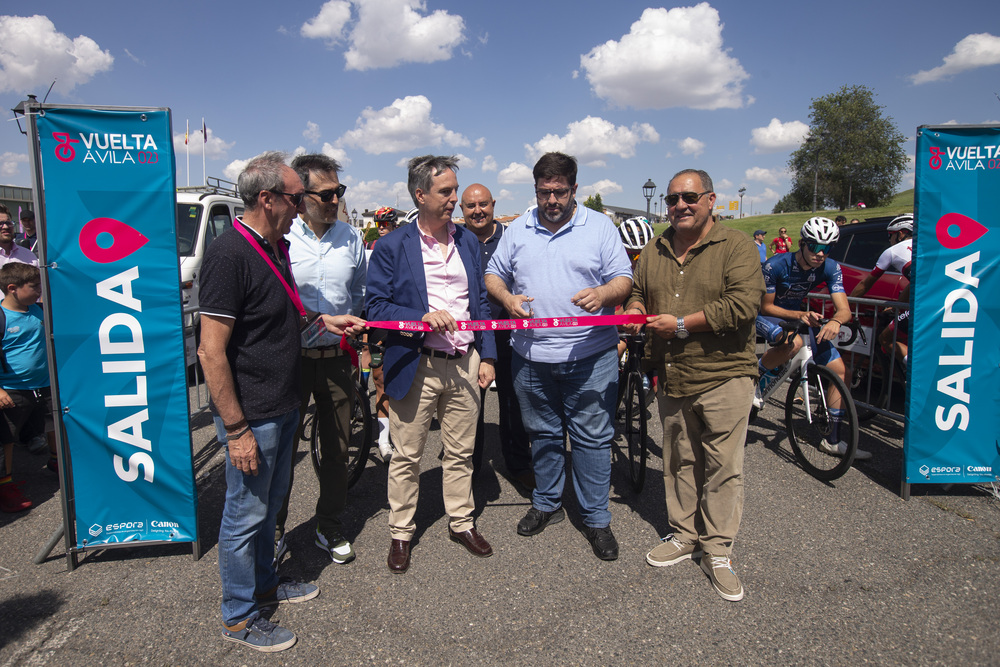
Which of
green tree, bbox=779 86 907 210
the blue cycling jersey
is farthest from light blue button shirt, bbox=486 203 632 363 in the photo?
green tree, bbox=779 86 907 210

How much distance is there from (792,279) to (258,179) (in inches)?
177

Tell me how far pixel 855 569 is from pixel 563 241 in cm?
249

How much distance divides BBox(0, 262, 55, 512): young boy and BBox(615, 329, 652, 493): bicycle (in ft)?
14.9

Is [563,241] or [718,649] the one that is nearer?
[718,649]

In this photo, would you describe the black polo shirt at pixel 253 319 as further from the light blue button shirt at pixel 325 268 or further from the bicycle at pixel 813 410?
the bicycle at pixel 813 410

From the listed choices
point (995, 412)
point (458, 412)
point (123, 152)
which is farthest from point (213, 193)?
point (995, 412)

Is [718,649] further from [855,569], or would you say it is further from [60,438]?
[60,438]

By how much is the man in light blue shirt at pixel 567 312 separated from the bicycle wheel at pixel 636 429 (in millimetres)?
742

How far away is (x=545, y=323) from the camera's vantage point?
312 cm

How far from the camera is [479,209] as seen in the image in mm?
4543

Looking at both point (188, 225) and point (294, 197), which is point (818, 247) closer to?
point (294, 197)

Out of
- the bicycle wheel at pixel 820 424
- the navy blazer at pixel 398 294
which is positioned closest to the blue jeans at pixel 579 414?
the navy blazer at pixel 398 294

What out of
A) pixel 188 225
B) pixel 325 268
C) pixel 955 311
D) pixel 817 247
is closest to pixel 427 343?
pixel 325 268

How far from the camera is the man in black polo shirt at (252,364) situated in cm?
226
